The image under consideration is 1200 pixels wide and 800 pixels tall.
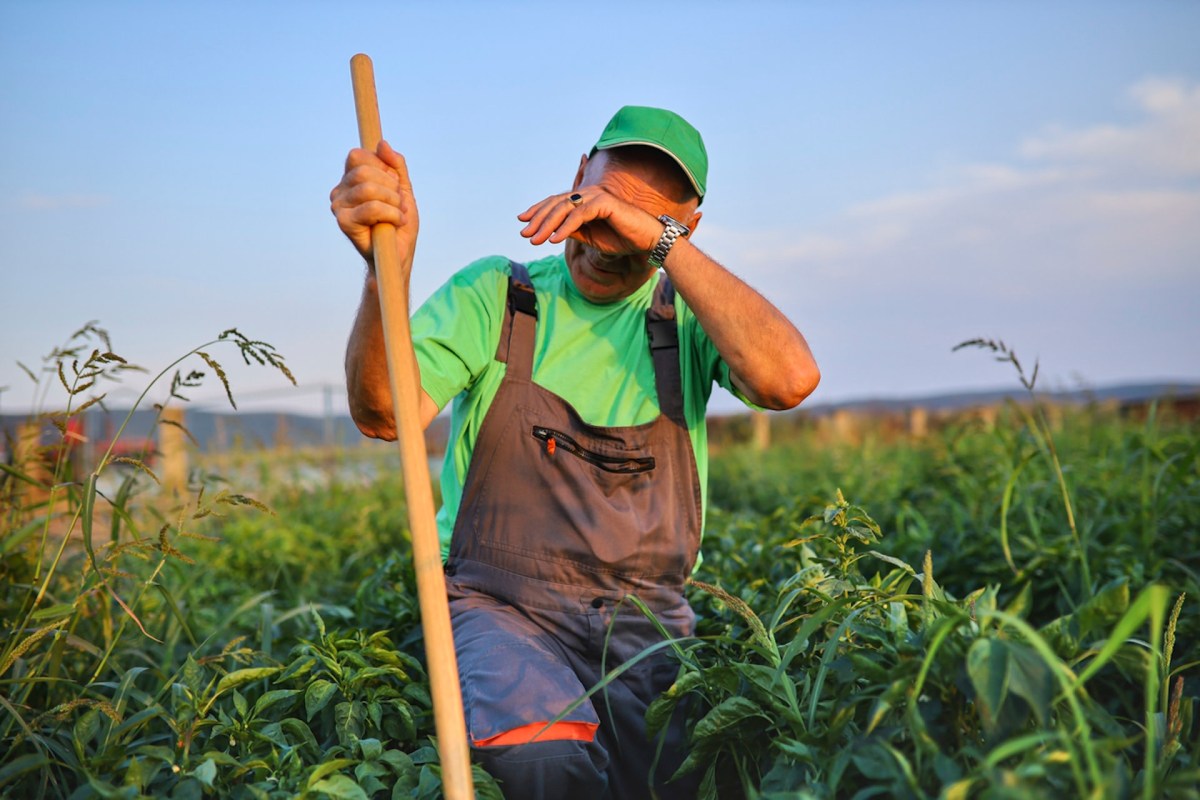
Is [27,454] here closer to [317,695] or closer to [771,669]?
[317,695]

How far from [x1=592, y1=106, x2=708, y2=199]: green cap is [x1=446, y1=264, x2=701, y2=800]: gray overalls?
1.44 ft

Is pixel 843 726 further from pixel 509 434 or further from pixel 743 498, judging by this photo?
pixel 743 498

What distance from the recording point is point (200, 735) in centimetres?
196

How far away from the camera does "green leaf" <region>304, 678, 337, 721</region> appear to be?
200cm

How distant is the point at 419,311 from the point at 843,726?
→ 158 cm

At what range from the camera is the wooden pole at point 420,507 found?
1.48m

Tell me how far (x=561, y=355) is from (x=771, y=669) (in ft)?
3.95

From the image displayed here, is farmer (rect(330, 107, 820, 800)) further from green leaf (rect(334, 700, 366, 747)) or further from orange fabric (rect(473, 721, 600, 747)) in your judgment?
green leaf (rect(334, 700, 366, 747))

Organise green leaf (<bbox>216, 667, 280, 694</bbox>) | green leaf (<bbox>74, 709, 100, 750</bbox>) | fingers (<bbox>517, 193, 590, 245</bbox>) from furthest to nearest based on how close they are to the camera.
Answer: fingers (<bbox>517, 193, 590, 245</bbox>) → green leaf (<bbox>216, 667, 280, 694</bbox>) → green leaf (<bbox>74, 709, 100, 750</bbox>)

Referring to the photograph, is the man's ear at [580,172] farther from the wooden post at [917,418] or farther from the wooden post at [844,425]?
the wooden post at [917,418]

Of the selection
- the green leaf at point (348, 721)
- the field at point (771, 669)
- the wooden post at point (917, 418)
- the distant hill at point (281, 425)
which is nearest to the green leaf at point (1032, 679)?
the field at point (771, 669)

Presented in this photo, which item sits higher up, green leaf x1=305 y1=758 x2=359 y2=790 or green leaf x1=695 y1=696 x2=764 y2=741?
green leaf x1=695 y1=696 x2=764 y2=741

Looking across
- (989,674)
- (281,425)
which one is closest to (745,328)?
(989,674)

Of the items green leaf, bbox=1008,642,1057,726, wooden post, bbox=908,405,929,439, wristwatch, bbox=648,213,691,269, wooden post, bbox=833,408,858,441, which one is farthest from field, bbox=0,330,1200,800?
wooden post, bbox=908,405,929,439
